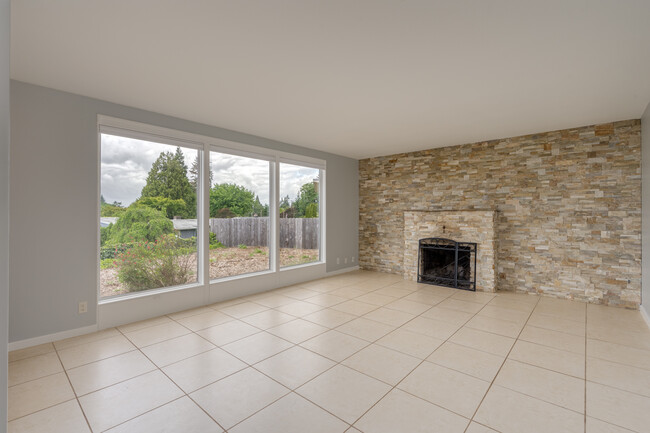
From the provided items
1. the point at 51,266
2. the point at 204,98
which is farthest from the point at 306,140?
the point at 51,266

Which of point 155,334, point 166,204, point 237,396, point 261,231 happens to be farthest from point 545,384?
point 166,204

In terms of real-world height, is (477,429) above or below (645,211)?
below

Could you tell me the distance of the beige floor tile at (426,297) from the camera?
4355 mm

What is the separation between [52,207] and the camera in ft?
9.70

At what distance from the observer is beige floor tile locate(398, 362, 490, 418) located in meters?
2.00

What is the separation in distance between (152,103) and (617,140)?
5.92m

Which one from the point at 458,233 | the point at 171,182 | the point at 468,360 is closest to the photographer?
the point at 468,360

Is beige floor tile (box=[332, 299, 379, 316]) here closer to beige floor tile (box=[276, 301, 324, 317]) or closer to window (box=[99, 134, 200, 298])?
beige floor tile (box=[276, 301, 324, 317])

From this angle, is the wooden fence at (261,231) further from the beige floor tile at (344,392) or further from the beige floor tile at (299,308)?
the beige floor tile at (344,392)

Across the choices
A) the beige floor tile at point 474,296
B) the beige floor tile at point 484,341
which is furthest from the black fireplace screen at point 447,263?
the beige floor tile at point 484,341

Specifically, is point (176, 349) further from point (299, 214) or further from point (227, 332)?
point (299, 214)

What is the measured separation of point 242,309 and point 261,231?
141 cm

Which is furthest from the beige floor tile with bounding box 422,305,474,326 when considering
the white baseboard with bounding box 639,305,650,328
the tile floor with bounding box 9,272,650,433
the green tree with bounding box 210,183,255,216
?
the green tree with bounding box 210,183,255,216

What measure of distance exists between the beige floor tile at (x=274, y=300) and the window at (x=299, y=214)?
0.81m
